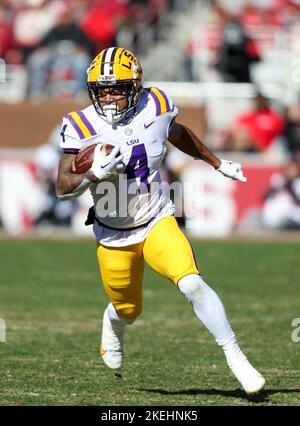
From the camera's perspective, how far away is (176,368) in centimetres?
582

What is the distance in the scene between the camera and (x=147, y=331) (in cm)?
736

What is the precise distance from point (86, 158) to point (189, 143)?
837 mm

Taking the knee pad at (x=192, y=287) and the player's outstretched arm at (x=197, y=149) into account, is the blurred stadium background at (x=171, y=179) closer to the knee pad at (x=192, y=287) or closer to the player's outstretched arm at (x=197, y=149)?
the knee pad at (x=192, y=287)

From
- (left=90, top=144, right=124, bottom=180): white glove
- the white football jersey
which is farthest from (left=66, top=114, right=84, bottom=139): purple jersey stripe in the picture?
(left=90, top=144, right=124, bottom=180): white glove

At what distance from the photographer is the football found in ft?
15.4

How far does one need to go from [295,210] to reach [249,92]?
8.09 ft

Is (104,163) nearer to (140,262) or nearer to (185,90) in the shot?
(140,262)

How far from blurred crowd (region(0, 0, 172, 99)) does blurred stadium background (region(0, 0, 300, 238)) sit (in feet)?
0.06

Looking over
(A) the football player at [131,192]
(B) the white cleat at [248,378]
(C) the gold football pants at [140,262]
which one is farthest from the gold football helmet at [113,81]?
(B) the white cleat at [248,378]

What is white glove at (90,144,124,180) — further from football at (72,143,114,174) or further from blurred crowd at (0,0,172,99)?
blurred crowd at (0,0,172,99)

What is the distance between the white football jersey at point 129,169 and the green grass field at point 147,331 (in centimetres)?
81

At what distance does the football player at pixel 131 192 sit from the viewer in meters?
4.81

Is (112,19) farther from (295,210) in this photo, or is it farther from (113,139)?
(113,139)
